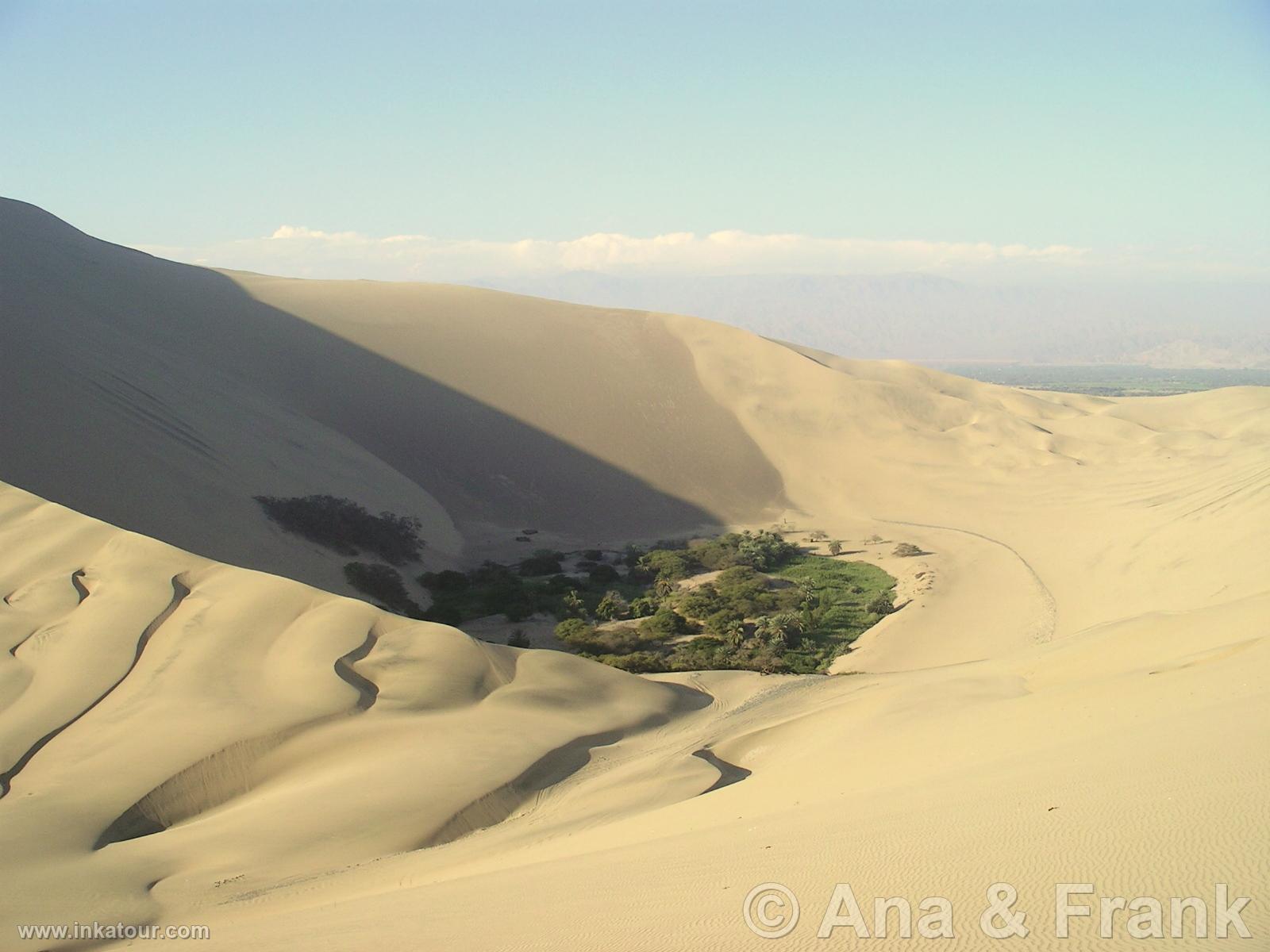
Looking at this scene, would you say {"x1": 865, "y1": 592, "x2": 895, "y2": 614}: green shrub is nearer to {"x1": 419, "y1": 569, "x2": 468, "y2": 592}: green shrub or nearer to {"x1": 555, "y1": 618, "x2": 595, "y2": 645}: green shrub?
{"x1": 555, "y1": 618, "x2": 595, "y2": 645}: green shrub

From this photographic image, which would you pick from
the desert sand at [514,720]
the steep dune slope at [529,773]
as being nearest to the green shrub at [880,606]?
the desert sand at [514,720]

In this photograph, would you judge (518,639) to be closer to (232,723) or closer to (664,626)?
(664,626)

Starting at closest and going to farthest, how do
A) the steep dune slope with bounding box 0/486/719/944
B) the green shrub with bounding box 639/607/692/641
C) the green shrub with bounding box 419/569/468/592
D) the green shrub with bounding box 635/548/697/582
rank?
the steep dune slope with bounding box 0/486/719/944
the green shrub with bounding box 639/607/692/641
the green shrub with bounding box 419/569/468/592
the green shrub with bounding box 635/548/697/582

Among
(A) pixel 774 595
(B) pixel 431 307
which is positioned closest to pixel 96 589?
(A) pixel 774 595

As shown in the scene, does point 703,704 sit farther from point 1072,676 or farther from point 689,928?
point 689,928

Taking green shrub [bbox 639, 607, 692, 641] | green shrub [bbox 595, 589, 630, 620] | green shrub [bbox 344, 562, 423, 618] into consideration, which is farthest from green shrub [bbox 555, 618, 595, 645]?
green shrub [bbox 344, 562, 423, 618]

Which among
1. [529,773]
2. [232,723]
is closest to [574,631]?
[529,773]
